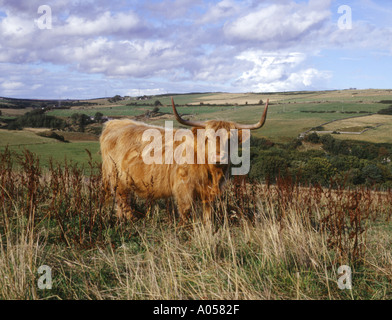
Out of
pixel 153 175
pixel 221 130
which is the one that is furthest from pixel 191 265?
pixel 153 175

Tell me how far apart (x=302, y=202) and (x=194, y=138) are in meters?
1.95

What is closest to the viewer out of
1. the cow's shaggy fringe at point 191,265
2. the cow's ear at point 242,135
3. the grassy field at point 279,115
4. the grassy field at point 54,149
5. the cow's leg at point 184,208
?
the cow's shaggy fringe at point 191,265

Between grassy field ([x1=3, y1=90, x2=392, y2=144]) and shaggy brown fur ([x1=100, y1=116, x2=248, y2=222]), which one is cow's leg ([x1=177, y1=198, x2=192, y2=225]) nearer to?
shaggy brown fur ([x1=100, y1=116, x2=248, y2=222])

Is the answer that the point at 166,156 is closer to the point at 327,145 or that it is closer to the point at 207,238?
the point at 207,238

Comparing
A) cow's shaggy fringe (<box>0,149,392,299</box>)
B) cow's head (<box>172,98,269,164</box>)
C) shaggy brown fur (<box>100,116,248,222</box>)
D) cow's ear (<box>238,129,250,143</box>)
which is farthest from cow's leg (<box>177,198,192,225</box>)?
cow's ear (<box>238,129,250,143</box>)

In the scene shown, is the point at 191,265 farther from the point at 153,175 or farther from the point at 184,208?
the point at 153,175

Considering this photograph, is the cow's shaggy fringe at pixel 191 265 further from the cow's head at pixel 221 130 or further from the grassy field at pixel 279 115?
the grassy field at pixel 279 115

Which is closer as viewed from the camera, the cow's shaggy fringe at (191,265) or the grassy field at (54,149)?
the cow's shaggy fringe at (191,265)

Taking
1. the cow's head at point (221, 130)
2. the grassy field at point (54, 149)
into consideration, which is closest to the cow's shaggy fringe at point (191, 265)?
the cow's head at point (221, 130)

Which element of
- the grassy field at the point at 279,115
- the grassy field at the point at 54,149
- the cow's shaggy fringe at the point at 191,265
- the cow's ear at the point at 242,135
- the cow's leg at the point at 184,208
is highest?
the grassy field at the point at 279,115

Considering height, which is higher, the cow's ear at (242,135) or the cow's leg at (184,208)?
the cow's ear at (242,135)

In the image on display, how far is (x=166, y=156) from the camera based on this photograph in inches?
205

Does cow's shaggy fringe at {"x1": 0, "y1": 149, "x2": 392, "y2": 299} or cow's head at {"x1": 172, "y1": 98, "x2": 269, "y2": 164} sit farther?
cow's head at {"x1": 172, "y1": 98, "x2": 269, "y2": 164}
